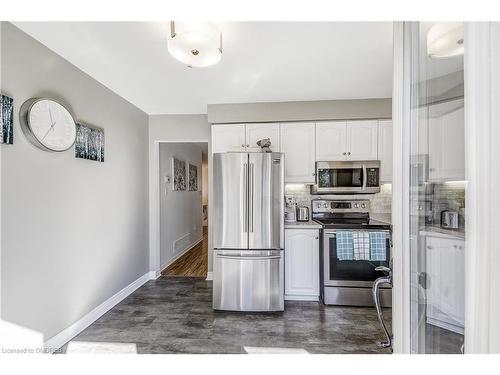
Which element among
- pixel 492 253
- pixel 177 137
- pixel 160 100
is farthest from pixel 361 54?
pixel 177 137

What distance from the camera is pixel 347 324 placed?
249 centimetres

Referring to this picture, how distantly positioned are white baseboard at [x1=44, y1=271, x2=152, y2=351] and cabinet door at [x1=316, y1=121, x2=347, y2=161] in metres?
2.91

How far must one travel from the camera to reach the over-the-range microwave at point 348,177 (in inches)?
124

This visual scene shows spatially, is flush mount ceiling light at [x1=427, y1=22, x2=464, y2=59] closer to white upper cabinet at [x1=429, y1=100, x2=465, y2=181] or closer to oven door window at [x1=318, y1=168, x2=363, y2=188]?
white upper cabinet at [x1=429, y1=100, x2=465, y2=181]

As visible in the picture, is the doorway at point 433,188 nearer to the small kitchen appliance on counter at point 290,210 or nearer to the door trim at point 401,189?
the door trim at point 401,189

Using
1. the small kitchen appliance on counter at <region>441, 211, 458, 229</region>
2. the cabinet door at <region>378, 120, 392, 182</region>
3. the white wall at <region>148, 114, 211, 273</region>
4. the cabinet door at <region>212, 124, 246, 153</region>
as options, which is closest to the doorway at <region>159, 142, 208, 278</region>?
the white wall at <region>148, 114, 211, 273</region>

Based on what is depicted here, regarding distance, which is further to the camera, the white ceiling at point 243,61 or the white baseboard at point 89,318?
the white baseboard at point 89,318

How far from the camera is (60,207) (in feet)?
6.89

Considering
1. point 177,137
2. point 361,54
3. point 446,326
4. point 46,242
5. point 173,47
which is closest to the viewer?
point 446,326

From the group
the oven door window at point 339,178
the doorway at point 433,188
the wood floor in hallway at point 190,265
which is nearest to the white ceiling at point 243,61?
the oven door window at point 339,178

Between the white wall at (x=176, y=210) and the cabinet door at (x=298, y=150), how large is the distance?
6.52ft

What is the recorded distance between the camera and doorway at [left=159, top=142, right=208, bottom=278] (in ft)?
13.4
